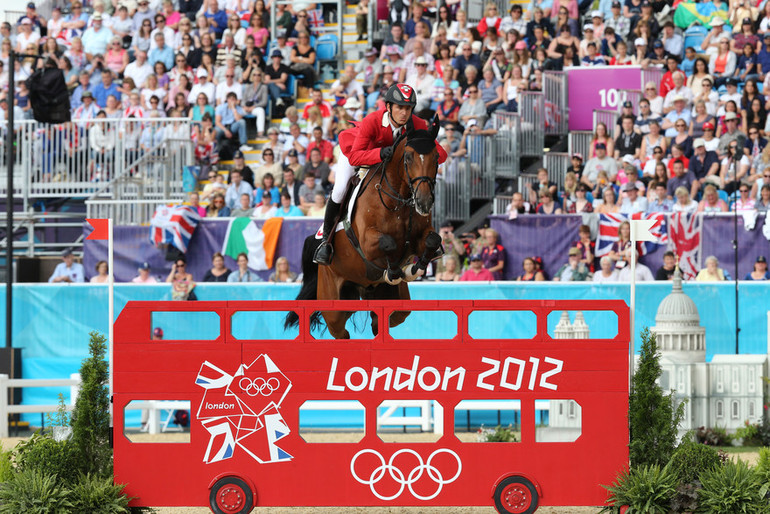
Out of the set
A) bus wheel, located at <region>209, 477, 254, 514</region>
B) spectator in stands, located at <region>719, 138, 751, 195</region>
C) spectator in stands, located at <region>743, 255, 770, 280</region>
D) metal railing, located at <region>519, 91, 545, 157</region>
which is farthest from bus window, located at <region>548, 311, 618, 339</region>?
bus wheel, located at <region>209, 477, 254, 514</region>

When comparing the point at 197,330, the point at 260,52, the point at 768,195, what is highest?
the point at 260,52

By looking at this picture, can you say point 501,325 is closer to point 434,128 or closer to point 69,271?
point 434,128

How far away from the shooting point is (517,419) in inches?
547

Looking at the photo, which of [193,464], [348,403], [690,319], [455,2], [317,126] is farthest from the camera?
[455,2]

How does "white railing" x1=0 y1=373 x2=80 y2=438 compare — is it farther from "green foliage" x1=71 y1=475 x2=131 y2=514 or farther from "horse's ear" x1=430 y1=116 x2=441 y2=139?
"horse's ear" x1=430 y1=116 x2=441 y2=139

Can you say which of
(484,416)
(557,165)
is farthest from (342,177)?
(557,165)

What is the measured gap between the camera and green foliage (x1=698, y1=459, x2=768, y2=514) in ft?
22.3

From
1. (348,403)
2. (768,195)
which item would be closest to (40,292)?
(348,403)

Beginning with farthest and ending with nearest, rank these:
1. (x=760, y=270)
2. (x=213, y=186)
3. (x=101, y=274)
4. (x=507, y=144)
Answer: (x=213, y=186), (x=507, y=144), (x=101, y=274), (x=760, y=270)

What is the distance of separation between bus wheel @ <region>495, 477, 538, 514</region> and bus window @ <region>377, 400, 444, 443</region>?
5.46 metres

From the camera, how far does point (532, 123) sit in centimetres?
1681

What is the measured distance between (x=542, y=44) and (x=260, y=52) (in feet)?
15.4

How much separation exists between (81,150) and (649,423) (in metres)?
12.5

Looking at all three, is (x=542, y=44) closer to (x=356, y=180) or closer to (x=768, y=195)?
(x=768, y=195)
